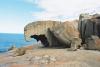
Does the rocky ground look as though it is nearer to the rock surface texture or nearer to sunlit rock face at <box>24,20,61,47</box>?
the rock surface texture

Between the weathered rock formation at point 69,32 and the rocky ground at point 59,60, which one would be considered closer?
the rocky ground at point 59,60

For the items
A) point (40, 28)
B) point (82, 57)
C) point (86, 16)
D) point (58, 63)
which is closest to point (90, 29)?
point (86, 16)

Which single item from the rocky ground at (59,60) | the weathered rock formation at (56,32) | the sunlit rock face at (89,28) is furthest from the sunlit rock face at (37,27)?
the rocky ground at (59,60)

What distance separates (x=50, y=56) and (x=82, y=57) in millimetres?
2402

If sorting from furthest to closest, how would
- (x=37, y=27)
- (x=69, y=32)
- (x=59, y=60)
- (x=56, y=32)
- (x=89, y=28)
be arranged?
1. (x=89, y=28)
2. (x=37, y=27)
3. (x=56, y=32)
4. (x=69, y=32)
5. (x=59, y=60)

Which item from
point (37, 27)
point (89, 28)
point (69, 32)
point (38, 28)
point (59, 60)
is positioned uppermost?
point (37, 27)

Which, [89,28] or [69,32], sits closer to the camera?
[69,32]

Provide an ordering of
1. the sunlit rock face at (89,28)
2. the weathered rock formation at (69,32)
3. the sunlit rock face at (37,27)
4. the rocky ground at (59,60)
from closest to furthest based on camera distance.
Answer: the rocky ground at (59,60) < the weathered rock formation at (69,32) < the sunlit rock face at (89,28) < the sunlit rock face at (37,27)

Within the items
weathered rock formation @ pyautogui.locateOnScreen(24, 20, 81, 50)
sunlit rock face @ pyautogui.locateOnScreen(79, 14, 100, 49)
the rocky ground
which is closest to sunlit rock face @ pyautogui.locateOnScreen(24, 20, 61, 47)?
weathered rock formation @ pyautogui.locateOnScreen(24, 20, 81, 50)

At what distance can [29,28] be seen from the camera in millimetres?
27203

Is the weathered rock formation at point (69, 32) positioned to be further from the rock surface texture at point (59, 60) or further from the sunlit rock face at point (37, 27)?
the rock surface texture at point (59, 60)

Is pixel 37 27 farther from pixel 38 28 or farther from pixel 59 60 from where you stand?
pixel 59 60

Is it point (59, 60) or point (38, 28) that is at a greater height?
point (38, 28)

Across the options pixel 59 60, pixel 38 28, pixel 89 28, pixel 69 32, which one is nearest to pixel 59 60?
pixel 59 60
